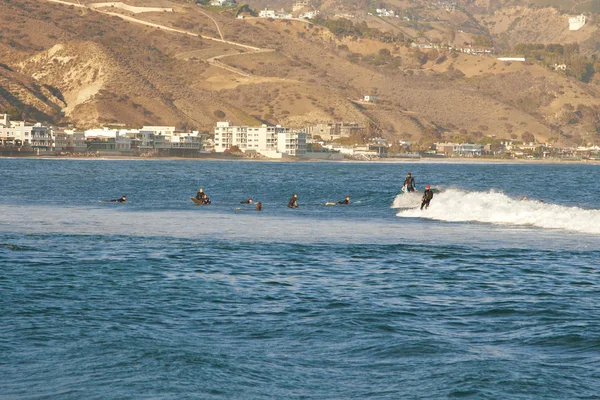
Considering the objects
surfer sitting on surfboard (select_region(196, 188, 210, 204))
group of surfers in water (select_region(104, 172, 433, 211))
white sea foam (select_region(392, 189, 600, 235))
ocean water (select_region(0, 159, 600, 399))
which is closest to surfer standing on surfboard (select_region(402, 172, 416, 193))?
group of surfers in water (select_region(104, 172, 433, 211))

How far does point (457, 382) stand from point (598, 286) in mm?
10661

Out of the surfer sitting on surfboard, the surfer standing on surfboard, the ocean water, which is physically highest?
the surfer standing on surfboard

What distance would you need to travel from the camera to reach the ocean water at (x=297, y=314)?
1633 cm

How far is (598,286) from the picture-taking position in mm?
25531

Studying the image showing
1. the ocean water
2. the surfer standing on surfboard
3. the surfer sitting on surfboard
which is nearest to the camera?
the ocean water

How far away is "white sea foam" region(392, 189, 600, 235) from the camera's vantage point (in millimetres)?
44906

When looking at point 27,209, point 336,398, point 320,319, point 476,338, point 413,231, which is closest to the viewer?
point 336,398

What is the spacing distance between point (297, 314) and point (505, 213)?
3043 centimetres

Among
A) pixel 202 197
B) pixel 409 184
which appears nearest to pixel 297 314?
pixel 202 197

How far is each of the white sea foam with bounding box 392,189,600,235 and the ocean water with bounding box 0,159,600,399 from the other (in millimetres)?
2923

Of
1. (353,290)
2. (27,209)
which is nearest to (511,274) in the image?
(353,290)

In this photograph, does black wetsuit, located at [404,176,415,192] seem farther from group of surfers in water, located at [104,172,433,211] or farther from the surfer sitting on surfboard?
the surfer sitting on surfboard

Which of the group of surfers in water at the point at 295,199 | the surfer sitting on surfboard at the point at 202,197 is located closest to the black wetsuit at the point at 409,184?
the group of surfers in water at the point at 295,199

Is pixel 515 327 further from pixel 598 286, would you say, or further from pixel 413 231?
pixel 413 231
